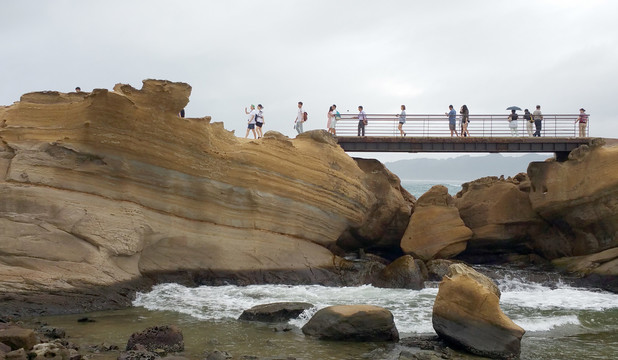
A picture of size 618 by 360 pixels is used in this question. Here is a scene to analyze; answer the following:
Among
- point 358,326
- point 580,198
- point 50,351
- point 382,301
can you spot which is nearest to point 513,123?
point 580,198

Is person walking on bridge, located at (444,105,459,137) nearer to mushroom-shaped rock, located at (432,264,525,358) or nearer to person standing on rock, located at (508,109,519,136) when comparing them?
person standing on rock, located at (508,109,519,136)

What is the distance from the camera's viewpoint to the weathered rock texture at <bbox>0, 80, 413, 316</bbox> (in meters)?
13.5

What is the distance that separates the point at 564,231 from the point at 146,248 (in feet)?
44.9

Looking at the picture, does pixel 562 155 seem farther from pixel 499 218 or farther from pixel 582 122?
pixel 499 218

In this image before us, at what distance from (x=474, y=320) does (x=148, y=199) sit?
891cm

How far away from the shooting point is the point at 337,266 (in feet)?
57.7

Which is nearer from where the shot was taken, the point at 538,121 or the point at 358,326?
the point at 358,326

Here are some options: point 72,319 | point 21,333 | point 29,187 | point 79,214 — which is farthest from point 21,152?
point 21,333

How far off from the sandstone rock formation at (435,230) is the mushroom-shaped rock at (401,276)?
2.28 meters

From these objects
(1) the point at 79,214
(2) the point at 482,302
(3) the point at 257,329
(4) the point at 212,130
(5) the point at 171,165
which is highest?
(4) the point at 212,130

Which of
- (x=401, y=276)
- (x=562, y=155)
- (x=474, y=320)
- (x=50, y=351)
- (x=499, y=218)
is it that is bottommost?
(x=50, y=351)

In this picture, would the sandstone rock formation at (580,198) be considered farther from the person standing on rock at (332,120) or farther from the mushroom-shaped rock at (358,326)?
the mushroom-shaped rock at (358,326)

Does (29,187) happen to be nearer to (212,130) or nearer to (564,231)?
(212,130)

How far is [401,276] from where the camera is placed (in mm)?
16781
